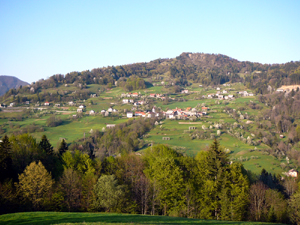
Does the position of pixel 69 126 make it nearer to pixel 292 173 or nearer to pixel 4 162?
pixel 4 162

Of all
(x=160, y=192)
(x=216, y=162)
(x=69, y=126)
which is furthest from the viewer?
(x=69, y=126)

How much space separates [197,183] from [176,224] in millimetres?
12287

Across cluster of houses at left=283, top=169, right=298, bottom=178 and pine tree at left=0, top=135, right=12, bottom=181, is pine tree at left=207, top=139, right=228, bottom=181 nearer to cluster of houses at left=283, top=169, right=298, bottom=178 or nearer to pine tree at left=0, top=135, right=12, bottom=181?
pine tree at left=0, top=135, right=12, bottom=181

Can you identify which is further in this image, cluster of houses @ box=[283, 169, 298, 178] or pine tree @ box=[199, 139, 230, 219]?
cluster of houses @ box=[283, 169, 298, 178]

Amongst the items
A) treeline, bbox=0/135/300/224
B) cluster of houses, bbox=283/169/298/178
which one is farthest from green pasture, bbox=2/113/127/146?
cluster of houses, bbox=283/169/298/178

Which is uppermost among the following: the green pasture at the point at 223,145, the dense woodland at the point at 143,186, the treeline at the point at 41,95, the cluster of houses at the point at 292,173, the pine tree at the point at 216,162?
→ the treeline at the point at 41,95

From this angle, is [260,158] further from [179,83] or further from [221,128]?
[179,83]

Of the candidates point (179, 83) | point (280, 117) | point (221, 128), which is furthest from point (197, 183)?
point (179, 83)

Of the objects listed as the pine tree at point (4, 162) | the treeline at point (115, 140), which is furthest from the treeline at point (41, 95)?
the pine tree at point (4, 162)

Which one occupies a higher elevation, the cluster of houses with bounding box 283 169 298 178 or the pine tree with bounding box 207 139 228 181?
the pine tree with bounding box 207 139 228 181

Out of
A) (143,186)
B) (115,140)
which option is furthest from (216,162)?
(115,140)

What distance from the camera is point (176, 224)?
633 inches

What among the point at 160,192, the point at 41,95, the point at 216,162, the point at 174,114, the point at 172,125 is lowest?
the point at 160,192

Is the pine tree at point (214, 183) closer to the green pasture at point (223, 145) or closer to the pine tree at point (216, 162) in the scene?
the pine tree at point (216, 162)
